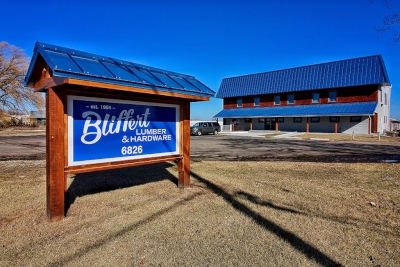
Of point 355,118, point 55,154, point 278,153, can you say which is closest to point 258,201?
point 55,154

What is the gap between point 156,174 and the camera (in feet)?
25.0

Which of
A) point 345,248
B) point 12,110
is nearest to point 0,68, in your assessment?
point 12,110

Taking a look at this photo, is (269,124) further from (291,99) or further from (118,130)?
(118,130)

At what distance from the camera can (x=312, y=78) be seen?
36688mm

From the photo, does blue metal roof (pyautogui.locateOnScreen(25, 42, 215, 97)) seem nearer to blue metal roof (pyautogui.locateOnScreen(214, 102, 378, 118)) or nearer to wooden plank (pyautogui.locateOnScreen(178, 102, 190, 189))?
wooden plank (pyautogui.locateOnScreen(178, 102, 190, 189))

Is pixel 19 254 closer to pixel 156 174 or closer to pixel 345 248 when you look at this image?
pixel 345 248

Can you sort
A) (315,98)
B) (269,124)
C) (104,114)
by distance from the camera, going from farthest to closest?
(269,124) < (315,98) < (104,114)

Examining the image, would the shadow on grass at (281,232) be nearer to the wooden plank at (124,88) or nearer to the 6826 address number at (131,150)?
the 6826 address number at (131,150)

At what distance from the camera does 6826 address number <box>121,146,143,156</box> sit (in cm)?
512

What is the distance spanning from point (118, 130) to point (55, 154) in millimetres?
1232

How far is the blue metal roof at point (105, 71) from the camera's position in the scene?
13.0 ft

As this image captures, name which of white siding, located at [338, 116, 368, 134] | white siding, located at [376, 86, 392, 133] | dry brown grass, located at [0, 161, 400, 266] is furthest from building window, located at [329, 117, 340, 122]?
dry brown grass, located at [0, 161, 400, 266]

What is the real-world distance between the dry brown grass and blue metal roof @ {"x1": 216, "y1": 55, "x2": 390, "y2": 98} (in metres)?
29.9

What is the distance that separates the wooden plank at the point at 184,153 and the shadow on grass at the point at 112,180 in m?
0.66
